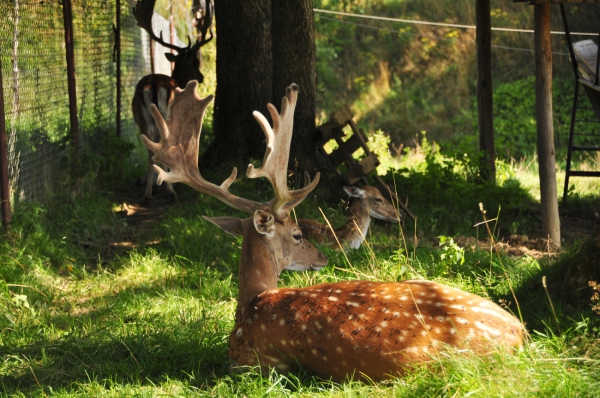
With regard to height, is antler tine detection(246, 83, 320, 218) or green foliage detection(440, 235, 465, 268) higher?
antler tine detection(246, 83, 320, 218)

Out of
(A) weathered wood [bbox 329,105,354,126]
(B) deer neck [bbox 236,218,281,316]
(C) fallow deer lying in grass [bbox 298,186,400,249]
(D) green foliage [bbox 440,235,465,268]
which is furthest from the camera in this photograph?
(A) weathered wood [bbox 329,105,354,126]

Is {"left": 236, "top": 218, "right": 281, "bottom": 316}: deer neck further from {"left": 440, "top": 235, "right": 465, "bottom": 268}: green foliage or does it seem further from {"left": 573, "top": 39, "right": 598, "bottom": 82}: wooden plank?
{"left": 573, "top": 39, "right": 598, "bottom": 82}: wooden plank

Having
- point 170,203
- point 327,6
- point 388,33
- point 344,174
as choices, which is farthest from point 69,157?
point 327,6

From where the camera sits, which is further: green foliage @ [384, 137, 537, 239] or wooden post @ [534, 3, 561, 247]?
green foliage @ [384, 137, 537, 239]

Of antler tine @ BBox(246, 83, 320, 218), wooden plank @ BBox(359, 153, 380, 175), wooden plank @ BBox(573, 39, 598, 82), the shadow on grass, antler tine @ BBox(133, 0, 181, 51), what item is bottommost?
the shadow on grass

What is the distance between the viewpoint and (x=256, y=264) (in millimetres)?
4555

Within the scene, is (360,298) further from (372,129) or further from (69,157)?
(372,129)

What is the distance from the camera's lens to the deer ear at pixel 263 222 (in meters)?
4.52

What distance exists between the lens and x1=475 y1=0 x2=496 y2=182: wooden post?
8.19m

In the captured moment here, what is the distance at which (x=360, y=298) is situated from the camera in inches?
151

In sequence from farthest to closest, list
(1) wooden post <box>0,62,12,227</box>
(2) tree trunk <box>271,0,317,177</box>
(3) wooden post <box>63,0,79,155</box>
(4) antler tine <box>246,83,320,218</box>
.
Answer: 1. (3) wooden post <box>63,0,79,155</box>
2. (2) tree trunk <box>271,0,317,177</box>
3. (1) wooden post <box>0,62,12,227</box>
4. (4) antler tine <box>246,83,320,218</box>

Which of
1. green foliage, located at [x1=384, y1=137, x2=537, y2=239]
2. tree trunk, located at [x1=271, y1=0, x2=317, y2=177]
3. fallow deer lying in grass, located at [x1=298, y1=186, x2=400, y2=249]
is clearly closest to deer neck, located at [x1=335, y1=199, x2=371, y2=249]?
fallow deer lying in grass, located at [x1=298, y1=186, x2=400, y2=249]

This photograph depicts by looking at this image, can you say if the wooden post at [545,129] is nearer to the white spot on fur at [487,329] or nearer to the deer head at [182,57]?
the white spot on fur at [487,329]

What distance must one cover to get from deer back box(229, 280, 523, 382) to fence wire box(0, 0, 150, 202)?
152 inches
